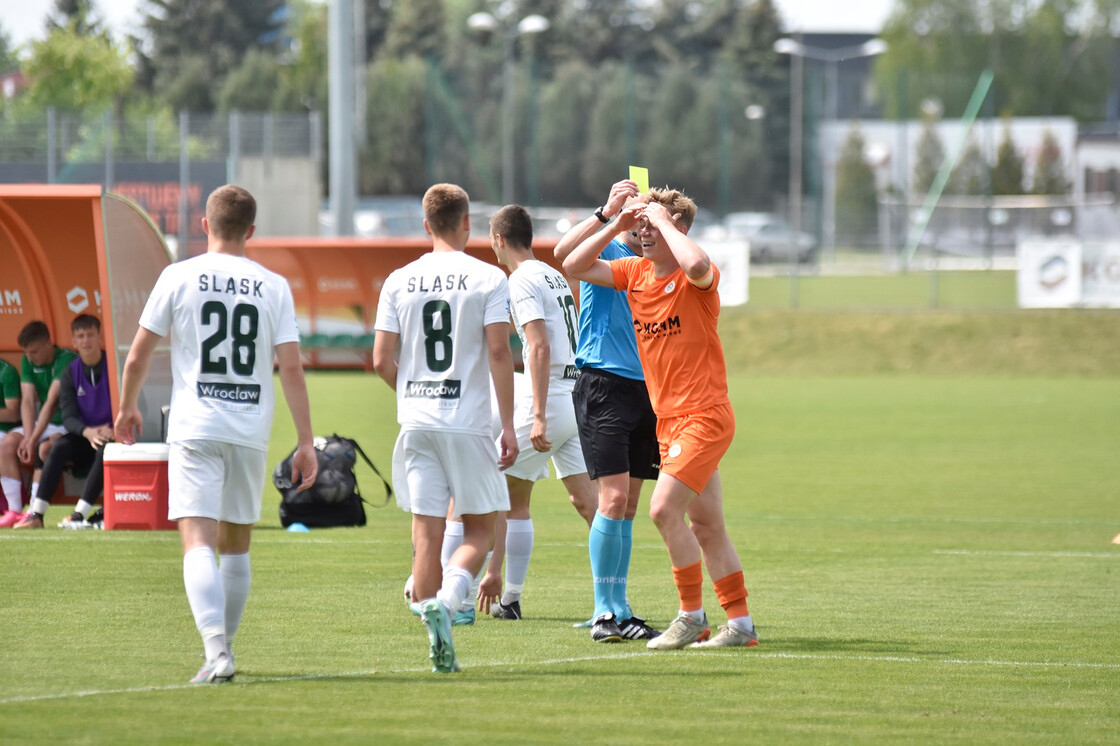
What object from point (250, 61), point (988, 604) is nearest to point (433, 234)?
point (988, 604)

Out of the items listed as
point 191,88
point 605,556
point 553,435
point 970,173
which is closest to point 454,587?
point 605,556

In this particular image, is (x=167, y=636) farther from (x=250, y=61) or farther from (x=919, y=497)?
(x=250, y=61)

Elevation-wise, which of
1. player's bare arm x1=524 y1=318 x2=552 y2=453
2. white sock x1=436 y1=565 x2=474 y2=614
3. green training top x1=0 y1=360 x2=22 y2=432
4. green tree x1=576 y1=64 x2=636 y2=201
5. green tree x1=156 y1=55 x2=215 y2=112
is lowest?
white sock x1=436 y1=565 x2=474 y2=614

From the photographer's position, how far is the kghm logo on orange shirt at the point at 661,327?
6.96 metres

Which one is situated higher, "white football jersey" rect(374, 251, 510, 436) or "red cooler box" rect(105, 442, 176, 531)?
"white football jersey" rect(374, 251, 510, 436)

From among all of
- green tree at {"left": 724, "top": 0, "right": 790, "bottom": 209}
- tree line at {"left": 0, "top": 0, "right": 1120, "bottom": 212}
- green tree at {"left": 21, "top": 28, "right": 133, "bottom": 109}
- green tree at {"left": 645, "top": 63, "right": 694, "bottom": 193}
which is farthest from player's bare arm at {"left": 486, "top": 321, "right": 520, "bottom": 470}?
green tree at {"left": 21, "top": 28, "right": 133, "bottom": 109}

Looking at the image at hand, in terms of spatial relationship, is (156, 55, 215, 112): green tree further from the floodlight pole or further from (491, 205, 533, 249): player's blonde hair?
(491, 205, 533, 249): player's blonde hair

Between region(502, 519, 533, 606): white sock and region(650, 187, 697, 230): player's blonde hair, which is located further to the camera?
region(502, 519, 533, 606): white sock

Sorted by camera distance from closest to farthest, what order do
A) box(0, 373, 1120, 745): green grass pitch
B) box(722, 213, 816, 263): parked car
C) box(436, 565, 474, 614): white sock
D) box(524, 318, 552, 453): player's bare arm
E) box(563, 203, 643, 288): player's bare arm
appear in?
box(0, 373, 1120, 745): green grass pitch → box(436, 565, 474, 614): white sock → box(563, 203, 643, 288): player's bare arm → box(524, 318, 552, 453): player's bare arm → box(722, 213, 816, 263): parked car

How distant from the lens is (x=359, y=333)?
2934 cm

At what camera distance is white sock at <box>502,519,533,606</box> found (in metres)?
8.10

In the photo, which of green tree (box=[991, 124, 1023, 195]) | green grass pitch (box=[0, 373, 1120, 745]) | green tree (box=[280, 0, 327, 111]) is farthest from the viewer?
green tree (box=[280, 0, 327, 111])

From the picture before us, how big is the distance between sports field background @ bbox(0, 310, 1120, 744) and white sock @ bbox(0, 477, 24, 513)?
40 centimetres

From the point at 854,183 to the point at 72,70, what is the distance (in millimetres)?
28118
